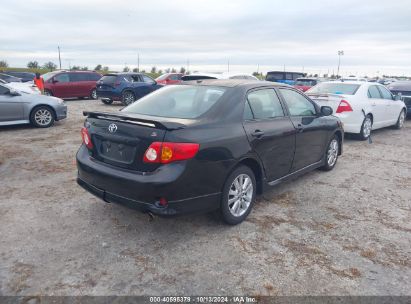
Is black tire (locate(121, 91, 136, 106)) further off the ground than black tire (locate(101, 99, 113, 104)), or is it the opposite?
black tire (locate(121, 91, 136, 106))

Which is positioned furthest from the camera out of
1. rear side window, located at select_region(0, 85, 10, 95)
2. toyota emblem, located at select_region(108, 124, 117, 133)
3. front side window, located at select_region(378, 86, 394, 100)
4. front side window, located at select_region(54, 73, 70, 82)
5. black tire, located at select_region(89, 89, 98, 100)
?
black tire, located at select_region(89, 89, 98, 100)

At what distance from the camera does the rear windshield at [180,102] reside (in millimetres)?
3883

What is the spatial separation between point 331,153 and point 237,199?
2.91 m

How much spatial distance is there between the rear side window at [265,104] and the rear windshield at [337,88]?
4997 millimetres

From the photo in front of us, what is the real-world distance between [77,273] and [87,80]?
17193 millimetres

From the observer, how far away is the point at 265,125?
168 inches

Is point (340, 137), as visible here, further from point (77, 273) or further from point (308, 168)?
point (77, 273)

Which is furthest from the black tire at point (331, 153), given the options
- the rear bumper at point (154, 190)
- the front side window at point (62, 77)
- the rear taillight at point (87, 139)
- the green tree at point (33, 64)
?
the green tree at point (33, 64)

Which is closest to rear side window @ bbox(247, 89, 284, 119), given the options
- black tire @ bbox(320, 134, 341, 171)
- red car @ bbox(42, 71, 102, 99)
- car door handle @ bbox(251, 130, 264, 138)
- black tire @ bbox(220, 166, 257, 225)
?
car door handle @ bbox(251, 130, 264, 138)

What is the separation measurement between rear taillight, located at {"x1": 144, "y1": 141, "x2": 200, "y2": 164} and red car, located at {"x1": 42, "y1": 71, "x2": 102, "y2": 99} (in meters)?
16.1

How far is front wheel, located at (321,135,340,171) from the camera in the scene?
602cm

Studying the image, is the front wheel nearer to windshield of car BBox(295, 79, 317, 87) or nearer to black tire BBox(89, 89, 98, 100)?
windshield of car BBox(295, 79, 317, 87)

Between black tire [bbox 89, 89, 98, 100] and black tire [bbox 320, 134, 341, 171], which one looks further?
black tire [bbox 89, 89, 98, 100]

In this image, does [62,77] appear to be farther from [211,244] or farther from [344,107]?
[211,244]
